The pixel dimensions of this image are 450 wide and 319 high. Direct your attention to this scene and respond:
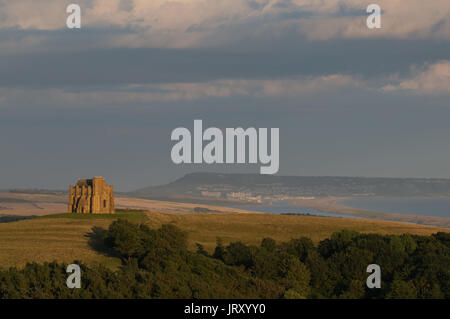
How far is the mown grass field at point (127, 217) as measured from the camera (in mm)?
83438

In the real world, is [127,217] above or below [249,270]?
above

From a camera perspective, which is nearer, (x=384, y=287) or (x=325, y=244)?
(x=384, y=287)

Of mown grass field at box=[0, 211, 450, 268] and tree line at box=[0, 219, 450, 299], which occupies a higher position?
mown grass field at box=[0, 211, 450, 268]

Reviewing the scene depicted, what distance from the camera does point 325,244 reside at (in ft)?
304

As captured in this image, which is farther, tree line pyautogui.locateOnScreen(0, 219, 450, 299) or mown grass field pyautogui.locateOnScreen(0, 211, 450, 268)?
mown grass field pyautogui.locateOnScreen(0, 211, 450, 268)

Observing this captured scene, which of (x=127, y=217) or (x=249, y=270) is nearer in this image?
(x=249, y=270)

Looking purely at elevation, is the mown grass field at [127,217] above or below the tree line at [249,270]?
above

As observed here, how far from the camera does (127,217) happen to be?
11031 cm

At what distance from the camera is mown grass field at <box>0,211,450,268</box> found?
83.4 m

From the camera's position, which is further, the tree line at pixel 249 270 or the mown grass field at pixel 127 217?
the mown grass field at pixel 127 217

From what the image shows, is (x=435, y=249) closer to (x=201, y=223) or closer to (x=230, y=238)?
(x=230, y=238)
